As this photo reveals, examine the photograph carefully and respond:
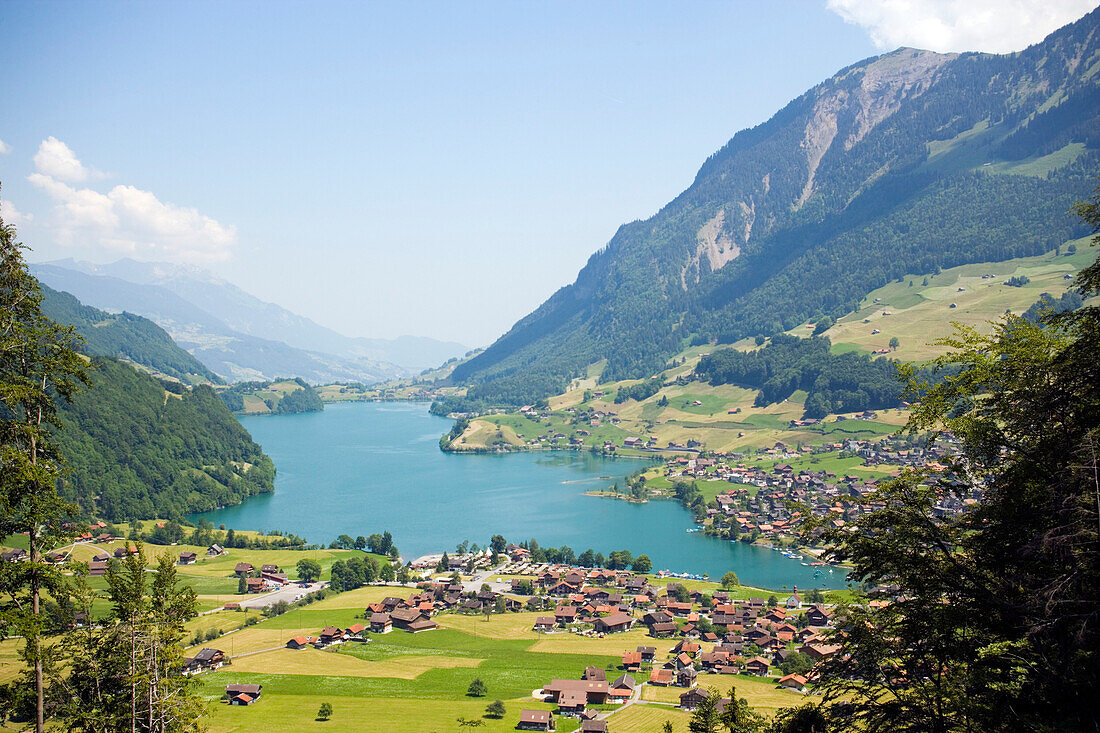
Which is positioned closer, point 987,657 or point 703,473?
point 987,657

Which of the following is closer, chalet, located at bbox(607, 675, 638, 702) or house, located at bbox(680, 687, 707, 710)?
house, located at bbox(680, 687, 707, 710)

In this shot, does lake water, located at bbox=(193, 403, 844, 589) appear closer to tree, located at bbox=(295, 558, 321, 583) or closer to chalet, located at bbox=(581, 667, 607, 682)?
tree, located at bbox=(295, 558, 321, 583)

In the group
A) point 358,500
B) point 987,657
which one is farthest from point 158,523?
point 987,657

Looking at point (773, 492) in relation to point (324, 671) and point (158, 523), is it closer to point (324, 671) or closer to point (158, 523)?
point (324, 671)

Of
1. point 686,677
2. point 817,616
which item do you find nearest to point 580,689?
point 686,677

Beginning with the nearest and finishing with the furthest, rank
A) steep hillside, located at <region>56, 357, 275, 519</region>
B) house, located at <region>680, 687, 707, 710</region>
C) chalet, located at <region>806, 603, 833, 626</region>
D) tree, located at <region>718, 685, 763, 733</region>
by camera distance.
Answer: tree, located at <region>718, 685, 763, 733</region>
house, located at <region>680, 687, 707, 710</region>
chalet, located at <region>806, 603, 833, 626</region>
steep hillside, located at <region>56, 357, 275, 519</region>

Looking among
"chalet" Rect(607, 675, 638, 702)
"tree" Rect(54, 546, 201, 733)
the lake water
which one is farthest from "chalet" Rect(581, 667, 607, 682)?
"tree" Rect(54, 546, 201, 733)

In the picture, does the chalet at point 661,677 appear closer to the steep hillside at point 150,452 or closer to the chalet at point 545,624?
the chalet at point 545,624
